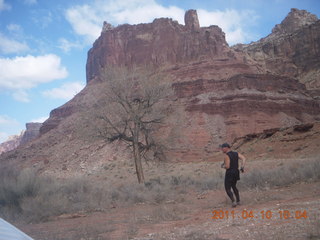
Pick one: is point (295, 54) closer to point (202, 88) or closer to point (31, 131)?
point (202, 88)

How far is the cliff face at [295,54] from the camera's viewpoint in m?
80.2

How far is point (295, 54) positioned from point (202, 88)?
143 feet

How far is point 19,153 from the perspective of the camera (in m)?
67.6

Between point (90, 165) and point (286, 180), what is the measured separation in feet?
124

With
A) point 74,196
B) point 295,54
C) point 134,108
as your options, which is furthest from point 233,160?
point 295,54

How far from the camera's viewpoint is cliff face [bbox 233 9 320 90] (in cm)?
8019

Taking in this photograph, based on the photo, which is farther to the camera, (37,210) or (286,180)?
(286,180)

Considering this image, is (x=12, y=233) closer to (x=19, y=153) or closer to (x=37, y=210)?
(x=37, y=210)

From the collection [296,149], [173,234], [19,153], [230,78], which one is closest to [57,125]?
[19,153]

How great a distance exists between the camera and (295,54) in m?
85.4

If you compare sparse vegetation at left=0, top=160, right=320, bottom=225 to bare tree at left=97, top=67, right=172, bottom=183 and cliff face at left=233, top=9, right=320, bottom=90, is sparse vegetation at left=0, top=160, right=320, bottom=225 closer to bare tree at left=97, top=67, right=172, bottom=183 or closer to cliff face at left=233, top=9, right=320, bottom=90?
bare tree at left=97, top=67, right=172, bottom=183

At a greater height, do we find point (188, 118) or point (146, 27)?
point (146, 27)

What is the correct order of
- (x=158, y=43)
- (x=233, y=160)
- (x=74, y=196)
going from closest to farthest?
(x=233, y=160) < (x=74, y=196) < (x=158, y=43)
